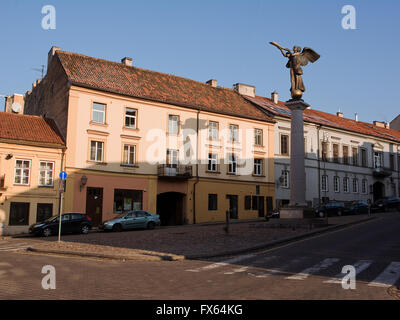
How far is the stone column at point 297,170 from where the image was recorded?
26.2 meters

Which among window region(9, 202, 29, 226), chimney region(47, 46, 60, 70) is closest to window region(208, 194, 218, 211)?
window region(9, 202, 29, 226)

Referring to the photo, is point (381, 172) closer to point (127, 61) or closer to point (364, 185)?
point (364, 185)

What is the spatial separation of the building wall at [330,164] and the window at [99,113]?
18.6 meters

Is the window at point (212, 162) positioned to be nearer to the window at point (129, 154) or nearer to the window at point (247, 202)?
the window at point (247, 202)

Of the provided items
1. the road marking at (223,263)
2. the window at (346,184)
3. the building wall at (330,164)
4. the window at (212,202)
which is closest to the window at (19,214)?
the window at (212,202)

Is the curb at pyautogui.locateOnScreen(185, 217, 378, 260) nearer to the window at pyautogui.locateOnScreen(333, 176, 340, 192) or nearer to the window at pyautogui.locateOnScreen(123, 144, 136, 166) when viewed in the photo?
the window at pyautogui.locateOnScreen(123, 144, 136, 166)

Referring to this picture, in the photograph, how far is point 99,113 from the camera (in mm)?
33688

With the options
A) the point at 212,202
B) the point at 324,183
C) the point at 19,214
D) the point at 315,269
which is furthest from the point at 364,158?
the point at 315,269

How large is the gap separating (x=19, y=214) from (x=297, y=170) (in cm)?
1872

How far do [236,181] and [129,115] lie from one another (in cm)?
1205

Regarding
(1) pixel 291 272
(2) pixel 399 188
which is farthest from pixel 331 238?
(2) pixel 399 188

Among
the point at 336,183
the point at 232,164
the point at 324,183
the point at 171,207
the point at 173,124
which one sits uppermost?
the point at 173,124

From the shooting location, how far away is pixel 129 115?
3519cm

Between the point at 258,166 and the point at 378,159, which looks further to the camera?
the point at 378,159
